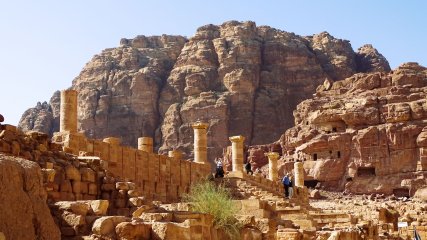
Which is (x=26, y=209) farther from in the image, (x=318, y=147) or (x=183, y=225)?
(x=318, y=147)

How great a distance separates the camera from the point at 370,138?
54688 mm

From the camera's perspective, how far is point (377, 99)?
2205 inches

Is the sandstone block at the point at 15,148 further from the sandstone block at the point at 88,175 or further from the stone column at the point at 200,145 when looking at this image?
the stone column at the point at 200,145

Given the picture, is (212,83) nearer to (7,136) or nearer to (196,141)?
(196,141)

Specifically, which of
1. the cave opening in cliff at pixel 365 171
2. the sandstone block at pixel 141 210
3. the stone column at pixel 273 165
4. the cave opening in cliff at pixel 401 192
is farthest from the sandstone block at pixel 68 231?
the cave opening in cliff at pixel 365 171

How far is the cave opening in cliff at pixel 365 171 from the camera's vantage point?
55100mm

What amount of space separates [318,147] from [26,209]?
49.9 metres

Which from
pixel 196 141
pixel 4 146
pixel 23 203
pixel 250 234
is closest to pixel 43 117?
pixel 196 141

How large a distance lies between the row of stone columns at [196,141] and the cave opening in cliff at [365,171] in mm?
16750

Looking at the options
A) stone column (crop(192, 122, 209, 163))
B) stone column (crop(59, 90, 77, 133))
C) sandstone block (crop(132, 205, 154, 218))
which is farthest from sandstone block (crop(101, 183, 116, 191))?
stone column (crop(192, 122, 209, 163))

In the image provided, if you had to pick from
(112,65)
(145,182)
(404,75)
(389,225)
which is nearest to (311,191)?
(404,75)

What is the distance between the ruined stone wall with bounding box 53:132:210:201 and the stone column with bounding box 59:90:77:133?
1.04m

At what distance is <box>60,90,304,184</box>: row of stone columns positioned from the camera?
20.2 m

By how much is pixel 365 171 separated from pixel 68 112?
39424 mm
